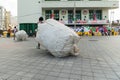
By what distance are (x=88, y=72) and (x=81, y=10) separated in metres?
42.7

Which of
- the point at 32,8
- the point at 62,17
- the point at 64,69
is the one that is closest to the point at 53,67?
the point at 64,69

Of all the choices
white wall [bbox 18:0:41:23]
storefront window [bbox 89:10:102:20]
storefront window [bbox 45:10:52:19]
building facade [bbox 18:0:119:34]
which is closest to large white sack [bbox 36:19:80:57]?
building facade [bbox 18:0:119:34]

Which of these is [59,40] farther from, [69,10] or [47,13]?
[69,10]

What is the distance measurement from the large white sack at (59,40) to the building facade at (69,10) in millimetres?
31782

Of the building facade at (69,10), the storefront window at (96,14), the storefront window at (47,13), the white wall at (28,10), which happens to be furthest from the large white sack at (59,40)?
the storefront window at (96,14)

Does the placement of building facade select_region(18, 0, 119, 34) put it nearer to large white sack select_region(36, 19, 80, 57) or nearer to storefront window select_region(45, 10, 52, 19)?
storefront window select_region(45, 10, 52, 19)

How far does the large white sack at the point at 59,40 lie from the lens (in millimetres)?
8477

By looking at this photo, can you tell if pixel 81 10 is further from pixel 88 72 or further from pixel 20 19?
pixel 88 72

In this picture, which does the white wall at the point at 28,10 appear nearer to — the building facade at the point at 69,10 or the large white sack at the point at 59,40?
the building facade at the point at 69,10

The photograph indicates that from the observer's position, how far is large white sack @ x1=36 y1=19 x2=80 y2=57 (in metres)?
8.48

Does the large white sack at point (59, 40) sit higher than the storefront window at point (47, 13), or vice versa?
the storefront window at point (47, 13)

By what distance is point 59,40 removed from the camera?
27.9 ft

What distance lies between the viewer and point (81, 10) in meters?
47.8

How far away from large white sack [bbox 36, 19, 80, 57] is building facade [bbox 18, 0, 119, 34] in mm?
31782
